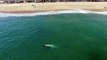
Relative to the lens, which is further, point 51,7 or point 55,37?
point 51,7

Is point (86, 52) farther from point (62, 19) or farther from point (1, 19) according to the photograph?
point (1, 19)

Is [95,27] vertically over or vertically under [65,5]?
under

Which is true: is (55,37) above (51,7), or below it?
below

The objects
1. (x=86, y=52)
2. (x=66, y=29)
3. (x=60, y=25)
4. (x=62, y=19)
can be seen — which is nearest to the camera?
(x=86, y=52)

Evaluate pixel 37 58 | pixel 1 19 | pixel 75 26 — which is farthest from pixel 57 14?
pixel 37 58

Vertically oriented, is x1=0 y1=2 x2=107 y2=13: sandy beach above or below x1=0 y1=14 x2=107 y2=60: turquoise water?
above

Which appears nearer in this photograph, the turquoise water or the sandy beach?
the turquoise water

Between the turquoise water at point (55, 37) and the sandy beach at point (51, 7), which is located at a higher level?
the sandy beach at point (51, 7)

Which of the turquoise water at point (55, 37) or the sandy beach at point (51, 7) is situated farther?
the sandy beach at point (51, 7)
